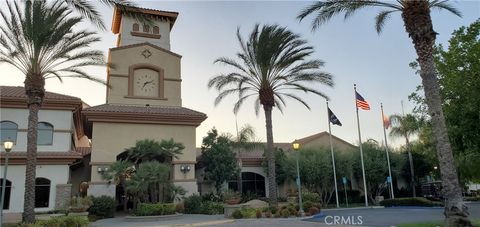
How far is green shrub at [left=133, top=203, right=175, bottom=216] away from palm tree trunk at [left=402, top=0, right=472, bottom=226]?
53.7ft

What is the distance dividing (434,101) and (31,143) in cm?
1801

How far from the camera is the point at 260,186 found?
125 feet

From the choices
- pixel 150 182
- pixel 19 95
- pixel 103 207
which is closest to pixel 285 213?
pixel 150 182

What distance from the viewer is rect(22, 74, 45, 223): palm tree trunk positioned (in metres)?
19.3

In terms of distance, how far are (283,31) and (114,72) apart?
1431 cm

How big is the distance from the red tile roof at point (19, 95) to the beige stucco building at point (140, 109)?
60.8 inches

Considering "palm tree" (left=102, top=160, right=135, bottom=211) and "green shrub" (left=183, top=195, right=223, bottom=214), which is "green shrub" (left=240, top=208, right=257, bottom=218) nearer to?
"green shrub" (left=183, top=195, right=223, bottom=214)

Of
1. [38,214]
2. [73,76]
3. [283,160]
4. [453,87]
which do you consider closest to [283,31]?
[453,87]

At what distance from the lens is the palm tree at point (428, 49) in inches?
513

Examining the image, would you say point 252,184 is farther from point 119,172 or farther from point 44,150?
point 44,150

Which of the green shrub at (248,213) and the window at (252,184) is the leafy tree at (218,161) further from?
the green shrub at (248,213)

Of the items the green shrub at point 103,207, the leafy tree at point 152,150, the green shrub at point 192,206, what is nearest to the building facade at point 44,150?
the green shrub at point 103,207

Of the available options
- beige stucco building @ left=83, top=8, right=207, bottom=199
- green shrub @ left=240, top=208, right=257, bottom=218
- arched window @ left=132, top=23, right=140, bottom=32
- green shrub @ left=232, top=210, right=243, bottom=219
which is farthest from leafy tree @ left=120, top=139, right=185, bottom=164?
arched window @ left=132, top=23, right=140, bottom=32

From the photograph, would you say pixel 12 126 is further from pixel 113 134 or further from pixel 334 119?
pixel 334 119
